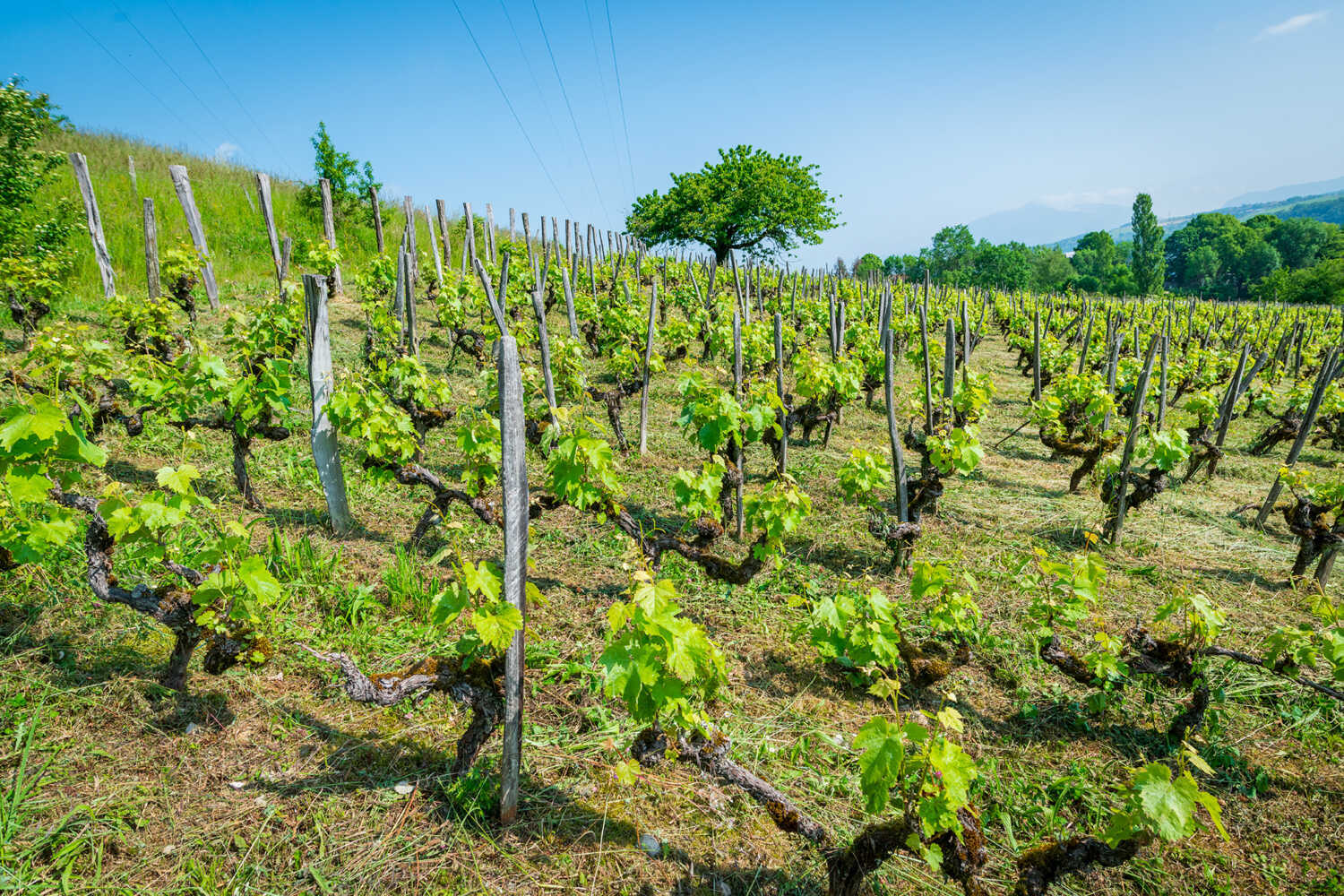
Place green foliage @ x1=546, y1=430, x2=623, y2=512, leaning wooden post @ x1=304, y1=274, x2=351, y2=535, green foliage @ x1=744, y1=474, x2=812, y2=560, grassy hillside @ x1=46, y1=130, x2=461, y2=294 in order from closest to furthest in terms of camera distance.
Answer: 1. green foliage @ x1=546, y1=430, x2=623, y2=512
2. green foliage @ x1=744, y1=474, x2=812, y2=560
3. leaning wooden post @ x1=304, y1=274, x2=351, y2=535
4. grassy hillside @ x1=46, y1=130, x2=461, y2=294

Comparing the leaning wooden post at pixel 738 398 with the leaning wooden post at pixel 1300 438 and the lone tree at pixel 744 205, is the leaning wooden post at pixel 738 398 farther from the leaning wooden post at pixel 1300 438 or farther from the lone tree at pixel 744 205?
the lone tree at pixel 744 205

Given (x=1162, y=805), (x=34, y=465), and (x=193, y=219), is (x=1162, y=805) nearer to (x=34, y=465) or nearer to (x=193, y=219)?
(x=34, y=465)

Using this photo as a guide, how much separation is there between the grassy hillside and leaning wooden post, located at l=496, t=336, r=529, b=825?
1047 cm

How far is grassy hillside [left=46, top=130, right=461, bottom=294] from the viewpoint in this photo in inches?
442

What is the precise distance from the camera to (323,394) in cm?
450

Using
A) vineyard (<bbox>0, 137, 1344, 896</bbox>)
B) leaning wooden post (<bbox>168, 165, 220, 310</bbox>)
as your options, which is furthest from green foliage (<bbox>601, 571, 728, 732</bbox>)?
leaning wooden post (<bbox>168, 165, 220, 310</bbox>)

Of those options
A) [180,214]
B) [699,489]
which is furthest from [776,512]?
[180,214]

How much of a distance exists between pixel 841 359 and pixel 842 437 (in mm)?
1447

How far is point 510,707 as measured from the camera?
2492mm

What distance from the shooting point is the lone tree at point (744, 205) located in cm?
3087

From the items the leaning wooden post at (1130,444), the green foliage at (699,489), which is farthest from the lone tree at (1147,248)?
the green foliage at (699,489)

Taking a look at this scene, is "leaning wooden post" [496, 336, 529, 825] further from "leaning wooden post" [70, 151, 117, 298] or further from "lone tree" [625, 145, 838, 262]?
"lone tree" [625, 145, 838, 262]

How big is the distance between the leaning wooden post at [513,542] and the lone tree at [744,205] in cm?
3057

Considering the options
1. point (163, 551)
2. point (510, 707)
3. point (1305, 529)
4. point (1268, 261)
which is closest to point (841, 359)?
point (1305, 529)
